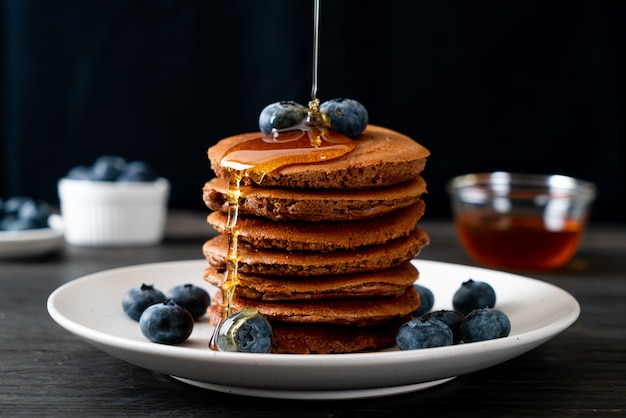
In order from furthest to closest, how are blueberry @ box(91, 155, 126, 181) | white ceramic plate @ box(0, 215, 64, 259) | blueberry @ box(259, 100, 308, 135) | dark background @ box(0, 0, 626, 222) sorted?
dark background @ box(0, 0, 626, 222)
blueberry @ box(91, 155, 126, 181)
white ceramic plate @ box(0, 215, 64, 259)
blueberry @ box(259, 100, 308, 135)

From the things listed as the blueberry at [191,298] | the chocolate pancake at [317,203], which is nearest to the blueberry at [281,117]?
the chocolate pancake at [317,203]

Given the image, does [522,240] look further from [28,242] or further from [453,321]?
[28,242]

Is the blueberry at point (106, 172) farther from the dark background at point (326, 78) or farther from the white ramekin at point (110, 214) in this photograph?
the dark background at point (326, 78)

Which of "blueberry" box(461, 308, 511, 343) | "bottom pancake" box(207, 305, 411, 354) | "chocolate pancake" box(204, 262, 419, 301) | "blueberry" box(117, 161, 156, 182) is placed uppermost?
"chocolate pancake" box(204, 262, 419, 301)

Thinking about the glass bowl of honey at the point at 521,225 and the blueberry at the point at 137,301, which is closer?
the blueberry at the point at 137,301

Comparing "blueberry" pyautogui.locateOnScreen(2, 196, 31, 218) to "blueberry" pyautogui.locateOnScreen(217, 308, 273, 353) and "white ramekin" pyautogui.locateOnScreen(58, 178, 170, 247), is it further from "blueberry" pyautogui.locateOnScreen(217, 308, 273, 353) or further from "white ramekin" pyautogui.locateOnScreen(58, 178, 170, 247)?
"blueberry" pyautogui.locateOnScreen(217, 308, 273, 353)

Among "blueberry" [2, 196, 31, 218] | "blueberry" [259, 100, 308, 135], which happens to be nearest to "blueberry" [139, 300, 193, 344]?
"blueberry" [259, 100, 308, 135]

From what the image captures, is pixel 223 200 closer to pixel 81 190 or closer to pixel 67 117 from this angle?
pixel 81 190

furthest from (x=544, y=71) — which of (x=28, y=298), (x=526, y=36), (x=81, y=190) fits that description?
(x=28, y=298)
